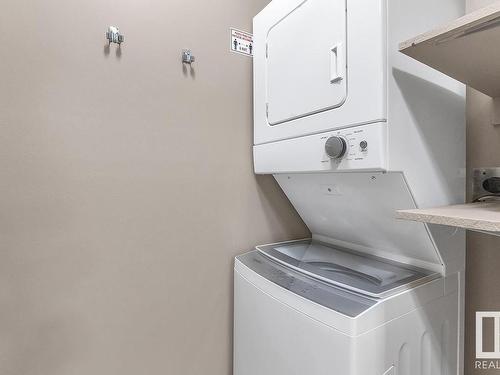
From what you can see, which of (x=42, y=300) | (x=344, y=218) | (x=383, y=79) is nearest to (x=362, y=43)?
(x=383, y=79)

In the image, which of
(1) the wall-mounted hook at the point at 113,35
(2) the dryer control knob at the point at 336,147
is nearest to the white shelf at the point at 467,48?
(2) the dryer control knob at the point at 336,147

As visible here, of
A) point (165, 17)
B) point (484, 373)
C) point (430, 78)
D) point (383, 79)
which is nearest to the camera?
point (383, 79)

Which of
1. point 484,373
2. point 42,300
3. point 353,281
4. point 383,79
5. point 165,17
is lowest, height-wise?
point 484,373

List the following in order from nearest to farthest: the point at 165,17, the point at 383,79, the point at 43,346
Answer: the point at 383,79 → the point at 43,346 → the point at 165,17

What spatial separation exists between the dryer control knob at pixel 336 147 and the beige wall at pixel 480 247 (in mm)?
770

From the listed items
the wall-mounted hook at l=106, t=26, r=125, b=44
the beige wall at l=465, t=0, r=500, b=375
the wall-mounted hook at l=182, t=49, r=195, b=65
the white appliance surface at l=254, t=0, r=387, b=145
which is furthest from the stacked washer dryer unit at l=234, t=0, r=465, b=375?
the wall-mounted hook at l=106, t=26, r=125, b=44

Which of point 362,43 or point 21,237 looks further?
point 21,237

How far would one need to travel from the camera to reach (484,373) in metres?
1.35

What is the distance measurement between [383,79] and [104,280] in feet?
4.75

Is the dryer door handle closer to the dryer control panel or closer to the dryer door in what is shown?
the dryer door

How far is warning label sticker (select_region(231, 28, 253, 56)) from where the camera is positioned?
66.3 inches

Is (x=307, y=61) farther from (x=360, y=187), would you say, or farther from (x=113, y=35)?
(x=113, y=35)

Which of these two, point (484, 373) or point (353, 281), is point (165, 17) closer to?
point (353, 281)

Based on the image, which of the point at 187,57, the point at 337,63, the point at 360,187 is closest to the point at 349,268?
the point at 360,187
